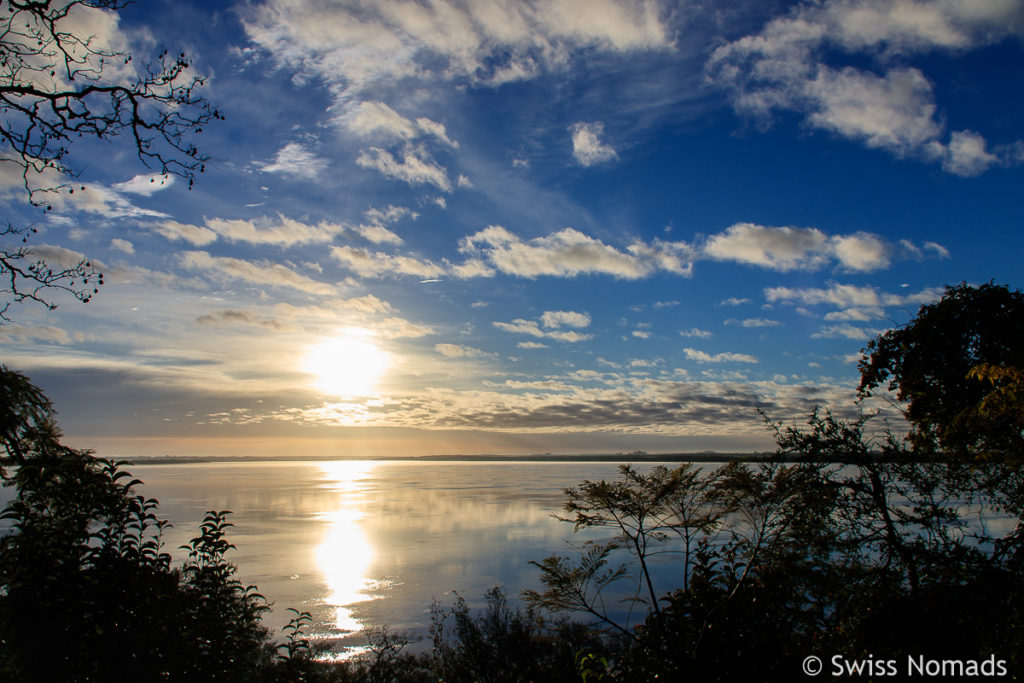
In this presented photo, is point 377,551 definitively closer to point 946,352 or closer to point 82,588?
point 946,352

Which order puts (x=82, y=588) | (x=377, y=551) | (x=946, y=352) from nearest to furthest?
(x=82, y=588)
(x=946, y=352)
(x=377, y=551)

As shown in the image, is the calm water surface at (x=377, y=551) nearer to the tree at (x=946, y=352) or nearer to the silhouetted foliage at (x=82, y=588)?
the silhouetted foliage at (x=82, y=588)

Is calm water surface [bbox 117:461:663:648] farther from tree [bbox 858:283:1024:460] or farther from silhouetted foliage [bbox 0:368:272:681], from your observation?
tree [bbox 858:283:1024:460]

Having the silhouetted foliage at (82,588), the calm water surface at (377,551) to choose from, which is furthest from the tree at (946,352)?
the calm water surface at (377,551)

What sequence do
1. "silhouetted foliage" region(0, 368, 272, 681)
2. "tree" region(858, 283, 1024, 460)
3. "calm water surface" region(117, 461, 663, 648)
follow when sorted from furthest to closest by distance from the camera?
1. "calm water surface" region(117, 461, 663, 648)
2. "tree" region(858, 283, 1024, 460)
3. "silhouetted foliage" region(0, 368, 272, 681)

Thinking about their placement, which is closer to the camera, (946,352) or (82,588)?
(82,588)

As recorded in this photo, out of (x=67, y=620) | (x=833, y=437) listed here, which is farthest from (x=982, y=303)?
(x=67, y=620)

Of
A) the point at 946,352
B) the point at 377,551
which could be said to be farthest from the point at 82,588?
the point at 377,551

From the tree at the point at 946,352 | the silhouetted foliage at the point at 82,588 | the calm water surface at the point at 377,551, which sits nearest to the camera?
the silhouetted foliage at the point at 82,588

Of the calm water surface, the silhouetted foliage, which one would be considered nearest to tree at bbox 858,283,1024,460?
the silhouetted foliage

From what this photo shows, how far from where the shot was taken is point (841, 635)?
11008 mm

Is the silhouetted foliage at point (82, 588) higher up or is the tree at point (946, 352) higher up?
the tree at point (946, 352)

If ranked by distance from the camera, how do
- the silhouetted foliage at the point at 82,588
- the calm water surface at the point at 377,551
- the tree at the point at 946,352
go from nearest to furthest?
the silhouetted foliage at the point at 82,588 → the tree at the point at 946,352 → the calm water surface at the point at 377,551

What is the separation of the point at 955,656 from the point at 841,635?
1750 mm
